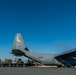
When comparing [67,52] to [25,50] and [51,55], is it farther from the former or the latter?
[25,50]

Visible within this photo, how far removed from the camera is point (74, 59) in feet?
179

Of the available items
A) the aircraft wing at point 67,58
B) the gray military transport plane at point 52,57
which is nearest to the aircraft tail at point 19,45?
the gray military transport plane at point 52,57

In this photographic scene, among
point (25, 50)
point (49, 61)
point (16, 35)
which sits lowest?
point (49, 61)

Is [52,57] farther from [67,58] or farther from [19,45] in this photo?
[19,45]

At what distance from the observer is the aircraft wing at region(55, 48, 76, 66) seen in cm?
5458

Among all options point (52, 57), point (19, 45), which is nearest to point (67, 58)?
point (52, 57)

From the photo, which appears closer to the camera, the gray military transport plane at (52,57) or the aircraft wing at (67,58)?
the aircraft wing at (67,58)

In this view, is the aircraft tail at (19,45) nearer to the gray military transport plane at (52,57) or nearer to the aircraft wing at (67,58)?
the gray military transport plane at (52,57)

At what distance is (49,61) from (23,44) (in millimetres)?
10285

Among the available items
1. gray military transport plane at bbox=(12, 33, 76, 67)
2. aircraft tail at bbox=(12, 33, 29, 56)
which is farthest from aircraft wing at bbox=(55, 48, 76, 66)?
aircraft tail at bbox=(12, 33, 29, 56)

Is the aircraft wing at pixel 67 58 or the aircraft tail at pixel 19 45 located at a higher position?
the aircraft tail at pixel 19 45

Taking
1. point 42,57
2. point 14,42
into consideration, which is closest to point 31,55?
point 42,57

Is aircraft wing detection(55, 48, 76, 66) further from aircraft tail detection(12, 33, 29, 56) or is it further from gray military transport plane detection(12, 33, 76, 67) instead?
aircraft tail detection(12, 33, 29, 56)

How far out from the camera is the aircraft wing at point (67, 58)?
179 feet
